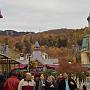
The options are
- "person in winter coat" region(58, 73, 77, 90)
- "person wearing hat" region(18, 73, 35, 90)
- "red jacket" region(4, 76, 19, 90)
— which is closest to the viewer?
"person wearing hat" region(18, 73, 35, 90)

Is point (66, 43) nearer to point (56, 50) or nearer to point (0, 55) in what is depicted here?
point (56, 50)

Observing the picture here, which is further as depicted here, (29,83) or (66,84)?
(66,84)

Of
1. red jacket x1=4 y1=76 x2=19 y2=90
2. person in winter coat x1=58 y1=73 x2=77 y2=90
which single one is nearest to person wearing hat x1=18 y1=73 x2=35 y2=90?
red jacket x1=4 y1=76 x2=19 y2=90

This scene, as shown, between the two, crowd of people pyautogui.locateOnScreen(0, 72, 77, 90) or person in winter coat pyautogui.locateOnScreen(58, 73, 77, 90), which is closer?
crowd of people pyautogui.locateOnScreen(0, 72, 77, 90)

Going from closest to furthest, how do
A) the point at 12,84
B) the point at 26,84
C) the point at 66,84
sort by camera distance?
the point at 26,84 < the point at 12,84 < the point at 66,84

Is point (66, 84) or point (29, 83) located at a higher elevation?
point (29, 83)

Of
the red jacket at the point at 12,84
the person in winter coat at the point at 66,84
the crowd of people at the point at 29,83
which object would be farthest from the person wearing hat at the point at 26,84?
the person in winter coat at the point at 66,84

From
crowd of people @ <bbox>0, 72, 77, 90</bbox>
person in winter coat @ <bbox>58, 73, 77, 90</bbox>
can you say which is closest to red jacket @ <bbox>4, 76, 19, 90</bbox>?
crowd of people @ <bbox>0, 72, 77, 90</bbox>

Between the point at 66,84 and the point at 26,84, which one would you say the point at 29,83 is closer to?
the point at 26,84

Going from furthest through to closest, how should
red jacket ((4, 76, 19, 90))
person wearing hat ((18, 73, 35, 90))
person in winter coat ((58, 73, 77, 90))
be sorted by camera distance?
person in winter coat ((58, 73, 77, 90)), red jacket ((4, 76, 19, 90)), person wearing hat ((18, 73, 35, 90))

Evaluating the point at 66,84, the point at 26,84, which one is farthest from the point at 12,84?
the point at 66,84

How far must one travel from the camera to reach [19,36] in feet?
536

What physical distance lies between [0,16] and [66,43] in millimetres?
126228

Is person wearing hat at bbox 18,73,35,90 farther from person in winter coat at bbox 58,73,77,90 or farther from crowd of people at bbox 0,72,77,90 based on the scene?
person in winter coat at bbox 58,73,77,90
